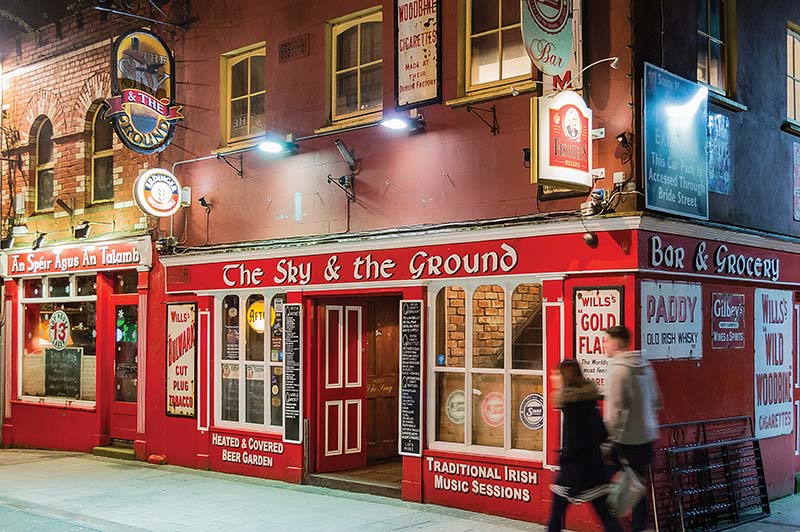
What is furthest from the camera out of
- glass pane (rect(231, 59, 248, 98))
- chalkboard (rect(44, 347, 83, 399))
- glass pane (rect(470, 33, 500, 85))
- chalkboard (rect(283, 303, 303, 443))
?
chalkboard (rect(44, 347, 83, 399))

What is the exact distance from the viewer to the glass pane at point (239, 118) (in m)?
13.5

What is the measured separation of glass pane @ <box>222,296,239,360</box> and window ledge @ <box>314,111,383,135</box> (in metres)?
2.81

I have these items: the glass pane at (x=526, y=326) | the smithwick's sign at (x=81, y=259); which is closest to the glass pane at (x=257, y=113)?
the smithwick's sign at (x=81, y=259)

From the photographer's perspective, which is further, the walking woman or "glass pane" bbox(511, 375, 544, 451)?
"glass pane" bbox(511, 375, 544, 451)

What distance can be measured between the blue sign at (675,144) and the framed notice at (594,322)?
99cm

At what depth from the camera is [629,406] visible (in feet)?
25.0

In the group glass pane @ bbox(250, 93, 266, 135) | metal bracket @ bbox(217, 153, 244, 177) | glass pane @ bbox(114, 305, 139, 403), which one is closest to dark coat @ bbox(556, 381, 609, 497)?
metal bracket @ bbox(217, 153, 244, 177)

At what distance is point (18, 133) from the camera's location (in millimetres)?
17062

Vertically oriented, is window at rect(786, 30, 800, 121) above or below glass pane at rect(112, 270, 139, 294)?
above

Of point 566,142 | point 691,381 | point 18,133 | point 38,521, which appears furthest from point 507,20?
point 18,133

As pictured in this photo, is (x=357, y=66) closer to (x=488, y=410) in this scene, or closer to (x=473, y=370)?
(x=473, y=370)

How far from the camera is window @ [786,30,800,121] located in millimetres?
12008

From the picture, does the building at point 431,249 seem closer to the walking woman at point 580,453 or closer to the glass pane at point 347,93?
the glass pane at point 347,93

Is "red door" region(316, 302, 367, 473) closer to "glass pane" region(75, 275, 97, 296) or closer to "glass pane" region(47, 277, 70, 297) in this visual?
"glass pane" region(75, 275, 97, 296)
